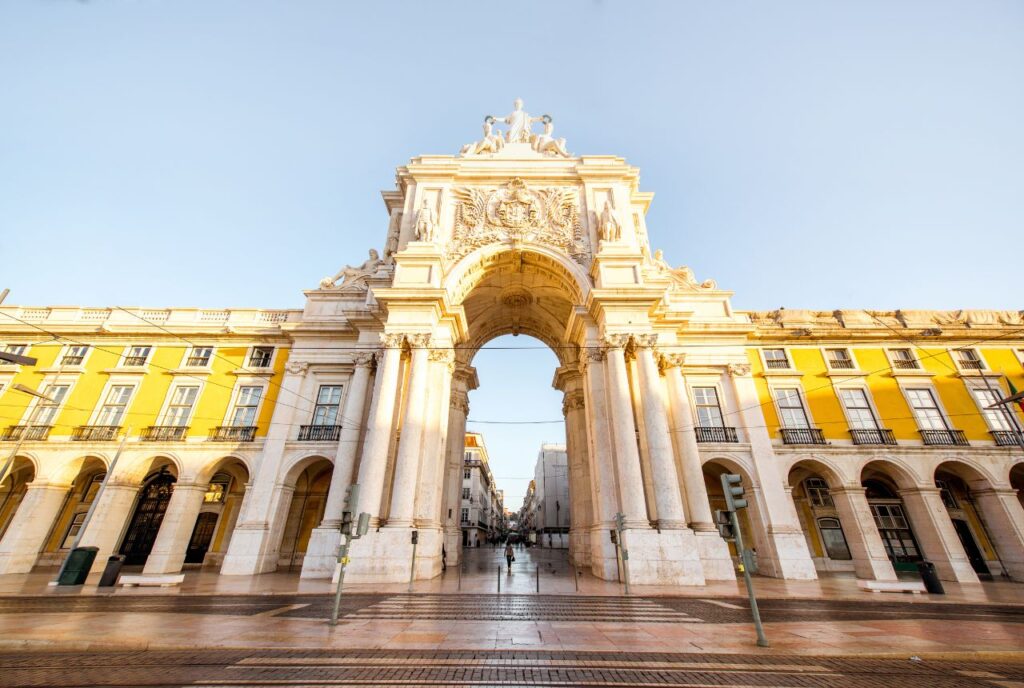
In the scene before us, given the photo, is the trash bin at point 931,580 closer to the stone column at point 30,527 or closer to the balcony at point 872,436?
the balcony at point 872,436

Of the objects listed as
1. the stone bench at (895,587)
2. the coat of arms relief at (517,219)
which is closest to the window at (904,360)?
the stone bench at (895,587)

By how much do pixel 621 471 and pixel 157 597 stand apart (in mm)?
14423

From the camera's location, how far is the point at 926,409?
1923 centimetres

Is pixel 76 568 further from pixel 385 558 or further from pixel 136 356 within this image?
pixel 136 356

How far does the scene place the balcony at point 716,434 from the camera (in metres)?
18.2

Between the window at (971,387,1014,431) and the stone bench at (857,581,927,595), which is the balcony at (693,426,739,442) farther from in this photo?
the window at (971,387,1014,431)

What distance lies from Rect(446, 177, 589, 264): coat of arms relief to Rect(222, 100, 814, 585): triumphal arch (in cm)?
9

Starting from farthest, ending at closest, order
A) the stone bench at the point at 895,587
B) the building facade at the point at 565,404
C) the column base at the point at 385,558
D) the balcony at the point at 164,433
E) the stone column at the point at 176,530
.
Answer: the balcony at the point at 164,433
the stone column at the point at 176,530
the building facade at the point at 565,404
the column base at the point at 385,558
the stone bench at the point at 895,587

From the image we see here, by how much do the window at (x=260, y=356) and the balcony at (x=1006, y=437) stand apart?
114 feet

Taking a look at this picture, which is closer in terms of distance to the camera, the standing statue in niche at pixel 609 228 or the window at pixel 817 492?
the standing statue in niche at pixel 609 228

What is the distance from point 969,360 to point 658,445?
18.2 meters

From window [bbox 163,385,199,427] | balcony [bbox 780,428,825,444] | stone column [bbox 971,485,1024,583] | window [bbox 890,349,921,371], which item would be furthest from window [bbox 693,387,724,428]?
window [bbox 163,385,199,427]

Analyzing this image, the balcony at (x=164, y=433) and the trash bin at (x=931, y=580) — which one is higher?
the balcony at (x=164, y=433)

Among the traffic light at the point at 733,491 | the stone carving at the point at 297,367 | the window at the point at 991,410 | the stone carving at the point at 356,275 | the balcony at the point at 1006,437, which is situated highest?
the stone carving at the point at 356,275
